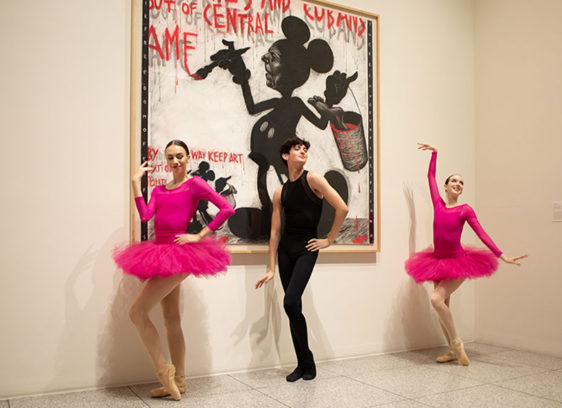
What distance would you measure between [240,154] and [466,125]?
8.26 ft

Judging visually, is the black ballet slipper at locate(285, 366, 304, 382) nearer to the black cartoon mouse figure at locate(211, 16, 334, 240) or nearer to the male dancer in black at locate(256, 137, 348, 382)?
the male dancer in black at locate(256, 137, 348, 382)

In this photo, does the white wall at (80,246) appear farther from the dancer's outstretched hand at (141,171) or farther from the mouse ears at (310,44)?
the mouse ears at (310,44)

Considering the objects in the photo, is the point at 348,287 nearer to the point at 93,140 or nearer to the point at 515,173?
the point at 515,173

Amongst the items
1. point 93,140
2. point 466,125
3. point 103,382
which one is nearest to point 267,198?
point 93,140

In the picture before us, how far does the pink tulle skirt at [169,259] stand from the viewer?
300 cm

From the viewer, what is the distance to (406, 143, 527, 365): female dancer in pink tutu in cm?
401

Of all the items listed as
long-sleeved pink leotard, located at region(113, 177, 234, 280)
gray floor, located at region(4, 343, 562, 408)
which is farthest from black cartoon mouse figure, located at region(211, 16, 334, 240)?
gray floor, located at region(4, 343, 562, 408)

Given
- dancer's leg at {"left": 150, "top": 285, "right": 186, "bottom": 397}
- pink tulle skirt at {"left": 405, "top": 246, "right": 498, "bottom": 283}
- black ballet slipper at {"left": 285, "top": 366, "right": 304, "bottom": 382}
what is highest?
pink tulle skirt at {"left": 405, "top": 246, "right": 498, "bottom": 283}

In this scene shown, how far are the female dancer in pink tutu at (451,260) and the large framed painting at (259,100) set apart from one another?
508 millimetres

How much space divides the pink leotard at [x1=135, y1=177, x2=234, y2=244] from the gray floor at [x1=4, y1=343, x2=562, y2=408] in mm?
1005

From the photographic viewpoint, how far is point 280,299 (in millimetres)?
4012

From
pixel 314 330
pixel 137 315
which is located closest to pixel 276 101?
pixel 314 330

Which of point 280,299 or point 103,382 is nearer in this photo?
point 103,382

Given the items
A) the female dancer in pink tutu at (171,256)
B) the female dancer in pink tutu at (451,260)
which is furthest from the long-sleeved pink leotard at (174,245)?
the female dancer in pink tutu at (451,260)
